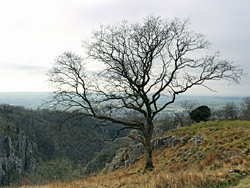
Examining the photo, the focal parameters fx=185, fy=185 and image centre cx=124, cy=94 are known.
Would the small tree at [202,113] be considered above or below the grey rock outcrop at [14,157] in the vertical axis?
above

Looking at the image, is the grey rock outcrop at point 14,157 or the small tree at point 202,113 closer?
the small tree at point 202,113

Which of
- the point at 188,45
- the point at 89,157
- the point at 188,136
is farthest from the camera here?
the point at 89,157

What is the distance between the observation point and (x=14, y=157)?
317 ft

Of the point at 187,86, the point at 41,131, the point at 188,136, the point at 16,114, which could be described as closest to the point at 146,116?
the point at 187,86

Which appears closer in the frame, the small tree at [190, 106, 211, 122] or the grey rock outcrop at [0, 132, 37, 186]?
the small tree at [190, 106, 211, 122]

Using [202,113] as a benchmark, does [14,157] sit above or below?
below

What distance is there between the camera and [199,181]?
557 cm

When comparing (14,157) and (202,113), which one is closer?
(202,113)

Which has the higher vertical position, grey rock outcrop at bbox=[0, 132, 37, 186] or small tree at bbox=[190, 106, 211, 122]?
small tree at bbox=[190, 106, 211, 122]

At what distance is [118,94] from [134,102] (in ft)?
4.36

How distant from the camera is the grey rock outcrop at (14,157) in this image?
287 ft

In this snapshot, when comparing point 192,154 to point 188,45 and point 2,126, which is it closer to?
point 188,45

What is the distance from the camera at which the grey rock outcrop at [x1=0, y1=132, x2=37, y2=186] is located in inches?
3442

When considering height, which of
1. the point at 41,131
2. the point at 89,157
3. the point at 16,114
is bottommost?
the point at 89,157
